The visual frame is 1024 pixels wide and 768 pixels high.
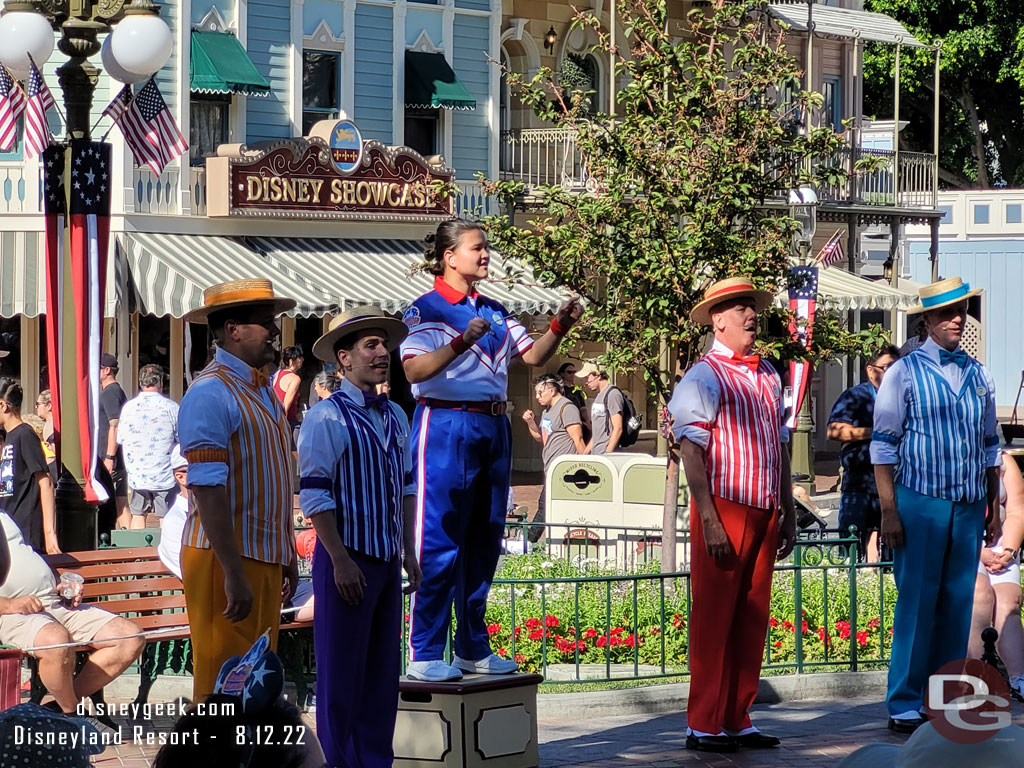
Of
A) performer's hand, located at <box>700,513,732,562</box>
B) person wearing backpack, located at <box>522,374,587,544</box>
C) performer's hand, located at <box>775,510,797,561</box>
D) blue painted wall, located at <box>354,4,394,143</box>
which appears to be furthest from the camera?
blue painted wall, located at <box>354,4,394,143</box>

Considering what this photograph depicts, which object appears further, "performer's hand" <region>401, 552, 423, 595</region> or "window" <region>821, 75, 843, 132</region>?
"window" <region>821, 75, 843, 132</region>

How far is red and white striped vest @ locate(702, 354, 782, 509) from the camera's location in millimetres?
7082

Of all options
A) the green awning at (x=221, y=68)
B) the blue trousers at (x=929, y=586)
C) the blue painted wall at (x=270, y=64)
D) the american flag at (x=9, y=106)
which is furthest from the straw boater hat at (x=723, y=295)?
the blue painted wall at (x=270, y=64)

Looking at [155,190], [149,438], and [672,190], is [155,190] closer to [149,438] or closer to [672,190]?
[149,438]

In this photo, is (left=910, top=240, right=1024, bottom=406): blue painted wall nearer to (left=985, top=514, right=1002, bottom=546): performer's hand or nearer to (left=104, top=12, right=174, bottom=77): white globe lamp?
(left=104, top=12, right=174, bottom=77): white globe lamp

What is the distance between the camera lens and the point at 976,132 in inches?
1641

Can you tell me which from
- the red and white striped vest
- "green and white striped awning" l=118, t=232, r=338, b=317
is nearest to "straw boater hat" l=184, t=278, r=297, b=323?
the red and white striped vest

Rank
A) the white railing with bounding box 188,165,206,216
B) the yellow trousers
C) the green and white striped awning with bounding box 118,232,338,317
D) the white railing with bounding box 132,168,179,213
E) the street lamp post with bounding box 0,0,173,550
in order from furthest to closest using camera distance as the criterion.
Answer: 1. the white railing with bounding box 188,165,206,216
2. the white railing with bounding box 132,168,179,213
3. the green and white striped awning with bounding box 118,232,338,317
4. the street lamp post with bounding box 0,0,173,550
5. the yellow trousers

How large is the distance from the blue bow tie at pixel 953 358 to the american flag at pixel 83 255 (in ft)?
15.2

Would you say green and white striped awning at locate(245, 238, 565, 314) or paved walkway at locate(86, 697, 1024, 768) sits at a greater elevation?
green and white striped awning at locate(245, 238, 565, 314)

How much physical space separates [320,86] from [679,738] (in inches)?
751

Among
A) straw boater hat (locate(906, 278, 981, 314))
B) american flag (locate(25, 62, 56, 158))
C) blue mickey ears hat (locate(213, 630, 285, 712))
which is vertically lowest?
blue mickey ears hat (locate(213, 630, 285, 712))

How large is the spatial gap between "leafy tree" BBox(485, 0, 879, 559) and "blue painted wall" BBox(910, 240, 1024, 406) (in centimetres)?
3148

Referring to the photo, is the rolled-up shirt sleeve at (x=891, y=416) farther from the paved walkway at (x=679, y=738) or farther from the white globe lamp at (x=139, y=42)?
the white globe lamp at (x=139, y=42)
